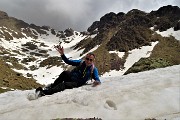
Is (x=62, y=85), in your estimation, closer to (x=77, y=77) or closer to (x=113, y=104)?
(x=77, y=77)

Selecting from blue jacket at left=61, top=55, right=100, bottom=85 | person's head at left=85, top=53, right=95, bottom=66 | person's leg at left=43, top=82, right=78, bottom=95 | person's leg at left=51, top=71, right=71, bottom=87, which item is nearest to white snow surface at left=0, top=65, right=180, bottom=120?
person's leg at left=43, top=82, right=78, bottom=95

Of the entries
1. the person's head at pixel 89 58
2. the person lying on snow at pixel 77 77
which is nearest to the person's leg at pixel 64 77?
the person lying on snow at pixel 77 77

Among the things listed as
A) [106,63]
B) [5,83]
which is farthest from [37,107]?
[106,63]

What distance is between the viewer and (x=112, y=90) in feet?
49.7

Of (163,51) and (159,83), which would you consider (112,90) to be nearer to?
(159,83)

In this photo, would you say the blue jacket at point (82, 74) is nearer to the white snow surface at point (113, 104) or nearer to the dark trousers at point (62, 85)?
the dark trousers at point (62, 85)

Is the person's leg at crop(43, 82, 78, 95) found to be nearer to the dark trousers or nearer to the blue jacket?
the dark trousers

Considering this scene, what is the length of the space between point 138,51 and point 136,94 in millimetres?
162800

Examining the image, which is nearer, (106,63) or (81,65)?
(81,65)

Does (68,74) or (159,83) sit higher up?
(68,74)

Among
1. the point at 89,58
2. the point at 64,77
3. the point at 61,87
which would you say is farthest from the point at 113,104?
the point at 64,77

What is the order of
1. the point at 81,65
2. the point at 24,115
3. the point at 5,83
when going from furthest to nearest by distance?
1. the point at 5,83
2. the point at 81,65
3. the point at 24,115

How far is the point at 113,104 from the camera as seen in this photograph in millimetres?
13422

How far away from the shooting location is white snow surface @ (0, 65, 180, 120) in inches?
485
